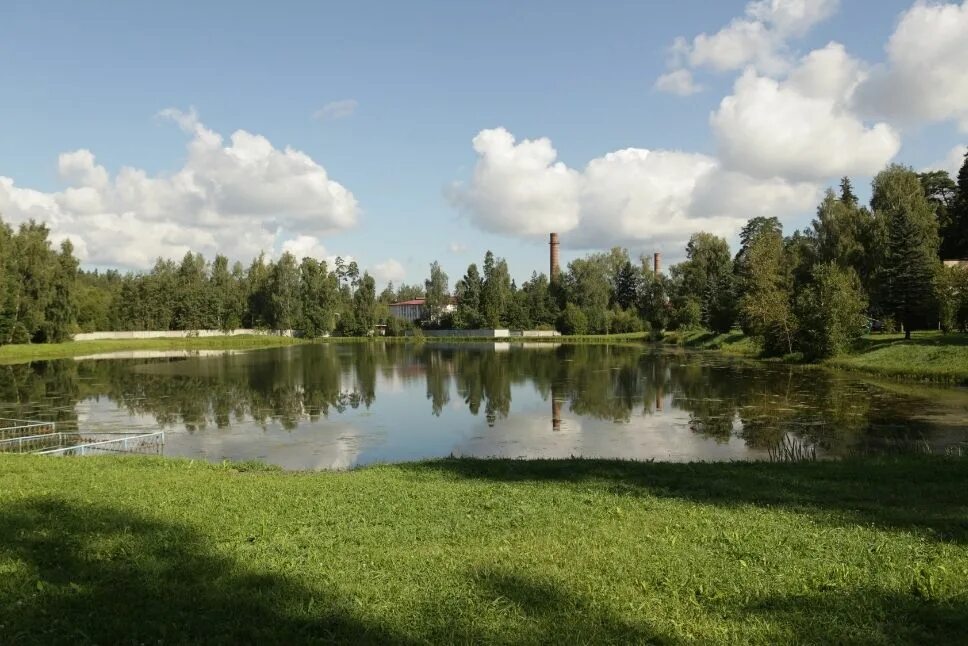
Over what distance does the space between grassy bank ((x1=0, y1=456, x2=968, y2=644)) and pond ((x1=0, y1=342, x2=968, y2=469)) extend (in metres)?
8.62

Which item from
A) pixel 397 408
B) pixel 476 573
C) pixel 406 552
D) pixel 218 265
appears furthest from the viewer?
pixel 218 265

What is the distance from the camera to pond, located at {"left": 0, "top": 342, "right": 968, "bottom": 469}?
22234 millimetres

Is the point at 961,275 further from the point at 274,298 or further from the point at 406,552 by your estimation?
the point at 274,298

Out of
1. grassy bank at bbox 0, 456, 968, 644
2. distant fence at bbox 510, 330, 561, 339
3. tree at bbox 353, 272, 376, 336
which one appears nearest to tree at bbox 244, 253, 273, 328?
tree at bbox 353, 272, 376, 336

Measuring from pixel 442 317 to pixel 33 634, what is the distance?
136408 millimetres

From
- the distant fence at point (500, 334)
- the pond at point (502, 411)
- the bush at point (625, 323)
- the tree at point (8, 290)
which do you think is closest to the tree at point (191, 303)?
the tree at point (8, 290)

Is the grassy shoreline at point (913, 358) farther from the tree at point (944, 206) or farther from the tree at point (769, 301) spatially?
the tree at point (944, 206)

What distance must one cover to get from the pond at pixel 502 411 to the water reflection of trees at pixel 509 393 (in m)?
0.13

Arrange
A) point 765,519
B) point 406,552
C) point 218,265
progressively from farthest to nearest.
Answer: point 218,265
point 765,519
point 406,552

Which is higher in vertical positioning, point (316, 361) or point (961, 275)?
point (961, 275)

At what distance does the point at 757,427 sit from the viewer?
25.7 meters

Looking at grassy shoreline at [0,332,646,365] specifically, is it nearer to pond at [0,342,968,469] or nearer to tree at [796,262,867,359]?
pond at [0,342,968,469]

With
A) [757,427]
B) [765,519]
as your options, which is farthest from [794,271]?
[765,519]

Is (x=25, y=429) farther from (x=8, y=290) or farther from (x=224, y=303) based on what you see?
(x=224, y=303)
